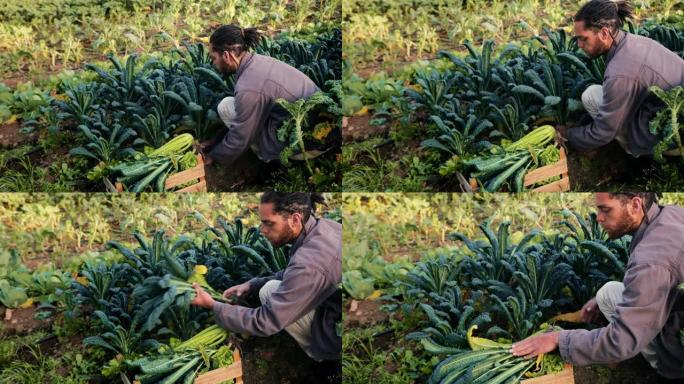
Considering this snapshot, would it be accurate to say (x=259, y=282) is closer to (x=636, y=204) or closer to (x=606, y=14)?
(x=636, y=204)

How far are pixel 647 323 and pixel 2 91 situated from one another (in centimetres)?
336

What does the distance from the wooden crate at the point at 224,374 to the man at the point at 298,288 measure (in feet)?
0.52

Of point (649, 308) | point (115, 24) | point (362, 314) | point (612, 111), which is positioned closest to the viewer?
point (649, 308)

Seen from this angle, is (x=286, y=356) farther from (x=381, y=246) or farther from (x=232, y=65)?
(x=232, y=65)

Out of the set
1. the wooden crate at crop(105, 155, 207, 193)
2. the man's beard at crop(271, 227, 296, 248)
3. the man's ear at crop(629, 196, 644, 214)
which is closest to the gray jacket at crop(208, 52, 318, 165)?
the wooden crate at crop(105, 155, 207, 193)

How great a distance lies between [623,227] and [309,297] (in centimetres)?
152

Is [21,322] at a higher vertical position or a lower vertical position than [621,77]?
lower

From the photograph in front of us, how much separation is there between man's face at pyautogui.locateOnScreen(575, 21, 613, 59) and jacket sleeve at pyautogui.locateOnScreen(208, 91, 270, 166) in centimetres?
155

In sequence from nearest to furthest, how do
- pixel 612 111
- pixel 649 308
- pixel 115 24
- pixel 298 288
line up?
pixel 649 308 < pixel 612 111 < pixel 298 288 < pixel 115 24

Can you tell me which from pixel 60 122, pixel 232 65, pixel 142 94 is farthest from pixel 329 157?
pixel 60 122

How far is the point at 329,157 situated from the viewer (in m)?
5.24

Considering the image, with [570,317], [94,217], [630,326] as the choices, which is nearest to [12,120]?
[94,217]

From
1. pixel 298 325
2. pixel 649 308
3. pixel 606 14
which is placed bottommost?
pixel 298 325

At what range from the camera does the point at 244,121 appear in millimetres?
5219
